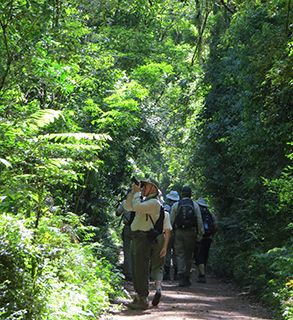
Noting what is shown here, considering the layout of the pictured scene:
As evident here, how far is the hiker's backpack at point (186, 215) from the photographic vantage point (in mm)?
13414

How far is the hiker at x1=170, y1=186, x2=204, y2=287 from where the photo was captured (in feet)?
44.0

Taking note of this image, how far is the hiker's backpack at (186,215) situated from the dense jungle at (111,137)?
5.37 ft

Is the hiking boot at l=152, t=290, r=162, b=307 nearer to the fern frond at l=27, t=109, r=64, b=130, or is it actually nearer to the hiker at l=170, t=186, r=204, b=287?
the fern frond at l=27, t=109, r=64, b=130

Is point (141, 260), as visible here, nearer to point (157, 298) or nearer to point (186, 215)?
point (157, 298)

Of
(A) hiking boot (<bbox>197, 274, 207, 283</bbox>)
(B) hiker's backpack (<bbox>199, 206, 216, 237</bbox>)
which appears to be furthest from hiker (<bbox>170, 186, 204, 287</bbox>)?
(A) hiking boot (<bbox>197, 274, 207, 283</bbox>)

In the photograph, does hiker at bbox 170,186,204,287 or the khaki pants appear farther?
hiker at bbox 170,186,204,287

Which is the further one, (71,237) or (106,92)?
(106,92)

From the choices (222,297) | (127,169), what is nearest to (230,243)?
A: (127,169)

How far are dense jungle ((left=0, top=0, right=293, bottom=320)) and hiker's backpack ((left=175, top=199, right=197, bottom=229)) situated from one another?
164 centimetres

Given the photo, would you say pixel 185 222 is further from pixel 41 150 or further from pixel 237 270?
pixel 41 150

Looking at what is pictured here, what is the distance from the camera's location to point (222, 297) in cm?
1211

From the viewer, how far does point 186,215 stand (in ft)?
44.1

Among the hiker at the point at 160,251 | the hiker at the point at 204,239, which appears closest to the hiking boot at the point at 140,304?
the hiker at the point at 160,251

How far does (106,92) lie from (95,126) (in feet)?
3.81
